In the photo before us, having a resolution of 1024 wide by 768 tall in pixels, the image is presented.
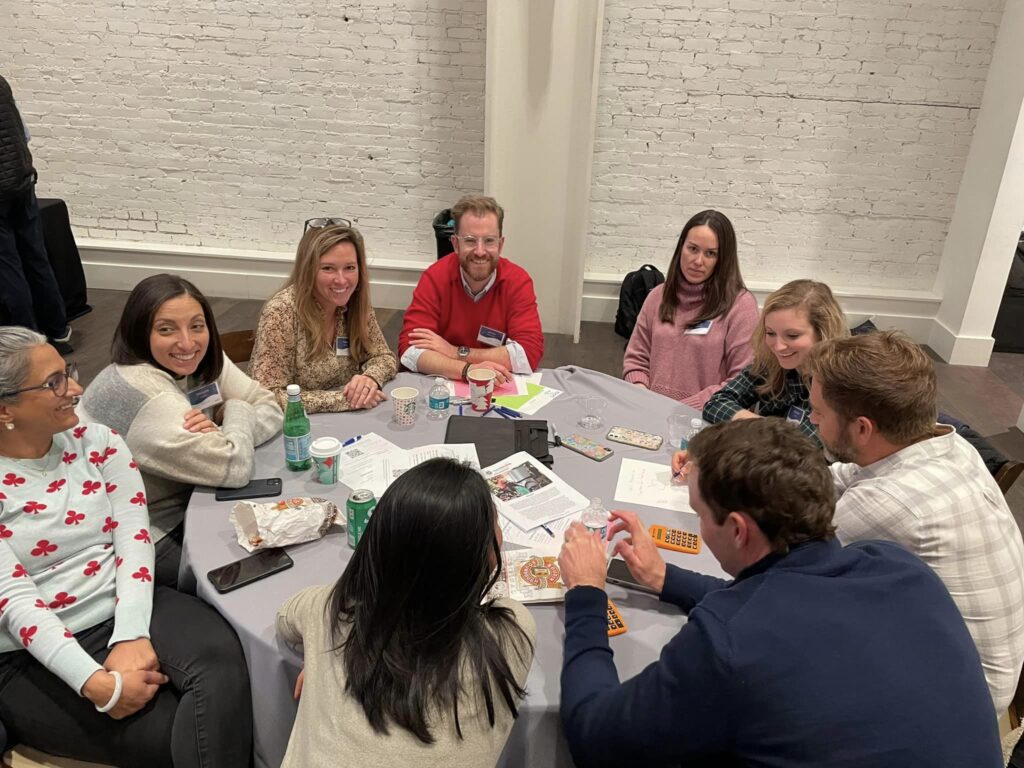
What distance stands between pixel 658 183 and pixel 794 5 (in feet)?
4.65

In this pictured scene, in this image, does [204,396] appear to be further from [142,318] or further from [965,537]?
[965,537]

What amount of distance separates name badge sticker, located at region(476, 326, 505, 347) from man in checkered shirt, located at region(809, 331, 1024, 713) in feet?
5.09

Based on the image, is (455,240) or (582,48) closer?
(455,240)

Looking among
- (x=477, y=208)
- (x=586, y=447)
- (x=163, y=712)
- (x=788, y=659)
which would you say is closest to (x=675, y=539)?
(x=586, y=447)

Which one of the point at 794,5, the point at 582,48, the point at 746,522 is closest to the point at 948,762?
the point at 746,522

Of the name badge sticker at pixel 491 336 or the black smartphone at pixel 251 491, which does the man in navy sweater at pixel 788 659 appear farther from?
the name badge sticker at pixel 491 336

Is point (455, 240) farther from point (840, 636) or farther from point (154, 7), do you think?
point (154, 7)

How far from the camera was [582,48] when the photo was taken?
471 centimetres

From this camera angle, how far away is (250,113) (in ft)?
17.6

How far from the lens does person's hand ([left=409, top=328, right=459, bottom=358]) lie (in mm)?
2969

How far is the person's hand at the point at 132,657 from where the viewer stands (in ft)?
5.42

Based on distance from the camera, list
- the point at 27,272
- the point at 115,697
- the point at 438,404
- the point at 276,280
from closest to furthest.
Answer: the point at 115,697 → the point at 438,404 → the point at 27,272 → the point at 276,280

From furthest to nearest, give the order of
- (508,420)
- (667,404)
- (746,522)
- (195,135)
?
(195,135)
(667,404)
(508,420)
(746,522)

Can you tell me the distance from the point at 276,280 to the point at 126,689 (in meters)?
4.56
